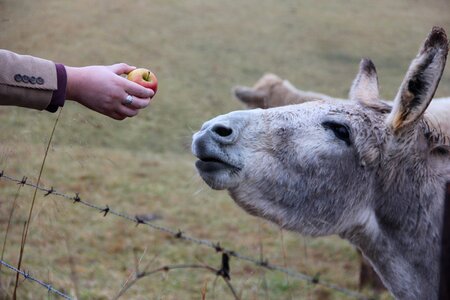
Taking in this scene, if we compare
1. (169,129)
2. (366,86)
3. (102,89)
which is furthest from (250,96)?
(102,89)

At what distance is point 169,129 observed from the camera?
1056cm

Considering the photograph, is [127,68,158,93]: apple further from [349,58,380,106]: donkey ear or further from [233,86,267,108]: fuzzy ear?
[233,86,267,108]: fuzzy ear

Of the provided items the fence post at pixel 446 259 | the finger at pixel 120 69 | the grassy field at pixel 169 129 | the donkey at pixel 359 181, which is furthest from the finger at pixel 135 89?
the fence post at pixel 446 259

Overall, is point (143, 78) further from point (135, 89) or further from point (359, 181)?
point (359, 181)

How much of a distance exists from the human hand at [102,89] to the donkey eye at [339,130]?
790mm

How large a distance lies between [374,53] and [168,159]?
8260 mm

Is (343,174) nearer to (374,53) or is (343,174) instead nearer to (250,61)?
(250,61)

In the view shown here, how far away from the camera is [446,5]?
2056 centimetres

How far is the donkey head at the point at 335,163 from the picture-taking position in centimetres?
269

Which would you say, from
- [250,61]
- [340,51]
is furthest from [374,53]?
[250,61]

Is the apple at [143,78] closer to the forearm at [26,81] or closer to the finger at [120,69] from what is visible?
the finger at [120,69]

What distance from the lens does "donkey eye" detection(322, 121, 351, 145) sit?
2801mm

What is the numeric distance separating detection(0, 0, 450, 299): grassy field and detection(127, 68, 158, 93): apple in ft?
1.55

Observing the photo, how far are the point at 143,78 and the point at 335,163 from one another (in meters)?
0.88
